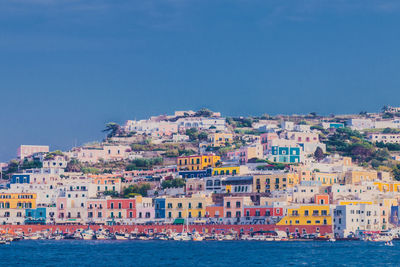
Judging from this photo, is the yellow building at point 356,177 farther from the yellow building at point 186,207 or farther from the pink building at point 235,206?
the yellow building at point 186,207

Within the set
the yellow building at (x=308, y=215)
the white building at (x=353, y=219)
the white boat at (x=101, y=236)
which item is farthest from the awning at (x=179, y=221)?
the white building at (x=353, y=219)

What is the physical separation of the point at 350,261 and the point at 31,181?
57.8 meters

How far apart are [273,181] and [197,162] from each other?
18.1 metres

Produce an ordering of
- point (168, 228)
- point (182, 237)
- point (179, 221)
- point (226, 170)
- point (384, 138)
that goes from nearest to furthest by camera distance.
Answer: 1. point (182, 237)
2. point (179, 221)
3. point (168, 228)
4. point (226, 170)
5. point (384, 138)

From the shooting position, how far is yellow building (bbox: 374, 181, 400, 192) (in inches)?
4402

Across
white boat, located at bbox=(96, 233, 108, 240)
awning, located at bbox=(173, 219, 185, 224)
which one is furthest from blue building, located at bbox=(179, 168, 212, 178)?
white boat, located at bbox=(96, 233, 108, 240)

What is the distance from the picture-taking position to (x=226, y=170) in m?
118

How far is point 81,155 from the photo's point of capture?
142 meters

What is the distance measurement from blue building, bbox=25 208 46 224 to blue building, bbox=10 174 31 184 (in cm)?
1363

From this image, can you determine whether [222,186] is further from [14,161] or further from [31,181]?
[14,161]

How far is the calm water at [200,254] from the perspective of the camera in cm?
7831

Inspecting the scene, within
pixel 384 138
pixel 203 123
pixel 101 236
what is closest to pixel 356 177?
pixel 101 236

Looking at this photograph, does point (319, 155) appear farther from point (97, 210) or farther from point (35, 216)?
point (35, 216)


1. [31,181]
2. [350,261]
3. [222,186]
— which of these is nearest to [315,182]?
[222,186]
